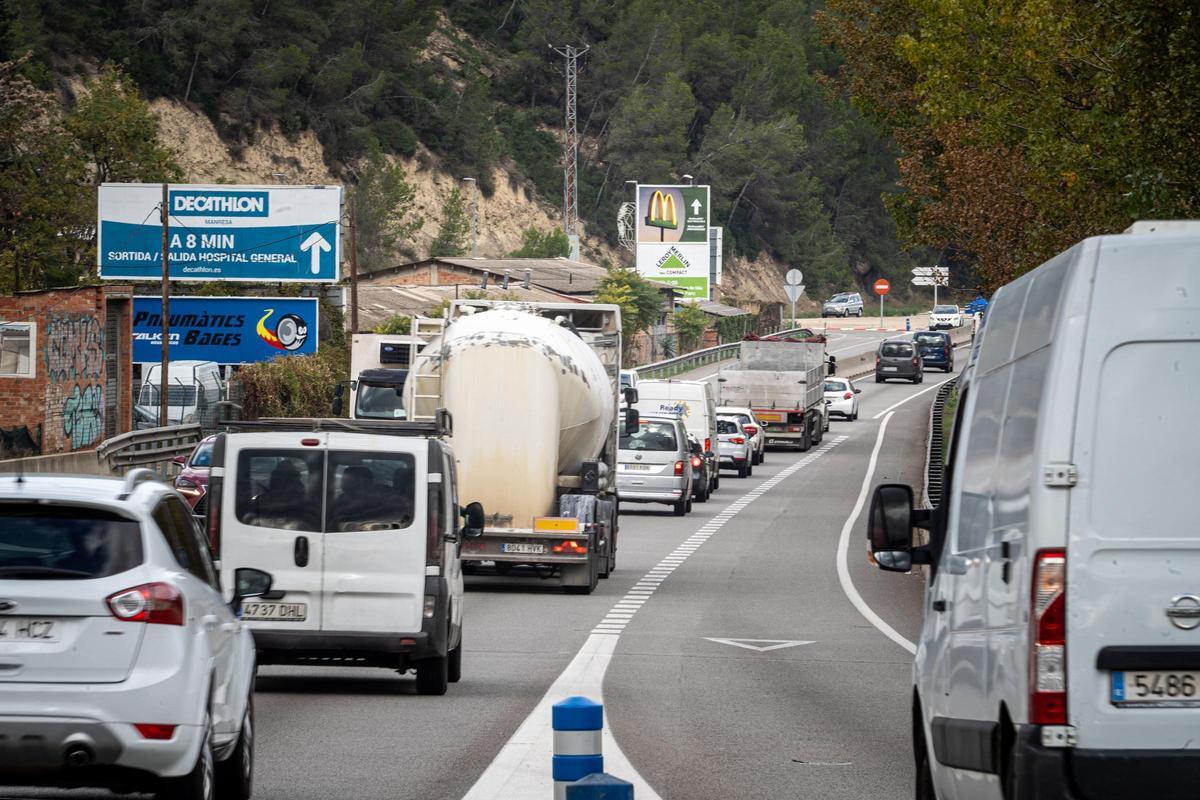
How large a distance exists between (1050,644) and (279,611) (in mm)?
9391

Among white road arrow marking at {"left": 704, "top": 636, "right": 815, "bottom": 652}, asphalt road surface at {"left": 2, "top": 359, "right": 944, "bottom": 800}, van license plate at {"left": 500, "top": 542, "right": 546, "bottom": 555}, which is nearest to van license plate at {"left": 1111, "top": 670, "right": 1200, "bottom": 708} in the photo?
asphalt road surface at {"left": 2, "top": 359, "right": 944, "bottom": 800}

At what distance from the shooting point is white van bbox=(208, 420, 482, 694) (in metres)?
14.5

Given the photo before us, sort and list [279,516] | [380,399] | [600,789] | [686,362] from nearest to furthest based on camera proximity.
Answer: [600,789] < [279,516] < [380,399] < [686,362]

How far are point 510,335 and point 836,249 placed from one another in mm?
121972

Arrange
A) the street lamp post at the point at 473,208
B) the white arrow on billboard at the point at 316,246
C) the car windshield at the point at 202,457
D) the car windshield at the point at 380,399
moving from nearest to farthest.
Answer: the car windshield at the point at 202,457
the car windshield at the point at 380,399
the white arrow on billboard at the point at 316,246
the street lamp post at the point at 473,208

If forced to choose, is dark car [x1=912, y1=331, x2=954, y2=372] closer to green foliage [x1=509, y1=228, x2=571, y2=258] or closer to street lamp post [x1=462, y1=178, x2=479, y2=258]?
green foliage [x1=509, y1=228, x2=571, y2=258]

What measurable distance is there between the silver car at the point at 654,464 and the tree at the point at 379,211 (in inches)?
2465

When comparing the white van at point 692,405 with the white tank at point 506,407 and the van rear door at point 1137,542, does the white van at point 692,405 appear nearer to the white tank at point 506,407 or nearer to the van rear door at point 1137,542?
the white tank at point 506,407

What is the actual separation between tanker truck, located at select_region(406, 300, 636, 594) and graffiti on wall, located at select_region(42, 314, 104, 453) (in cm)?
2171

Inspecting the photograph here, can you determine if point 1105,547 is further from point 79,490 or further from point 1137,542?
point 79,490

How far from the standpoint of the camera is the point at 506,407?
904 inches

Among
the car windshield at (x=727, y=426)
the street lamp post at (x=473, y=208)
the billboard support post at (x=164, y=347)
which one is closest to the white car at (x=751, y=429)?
the car windshield at (x=727, y=426)

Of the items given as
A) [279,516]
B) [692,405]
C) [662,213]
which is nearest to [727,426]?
[692,405]

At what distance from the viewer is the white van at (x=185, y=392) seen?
50.9m
